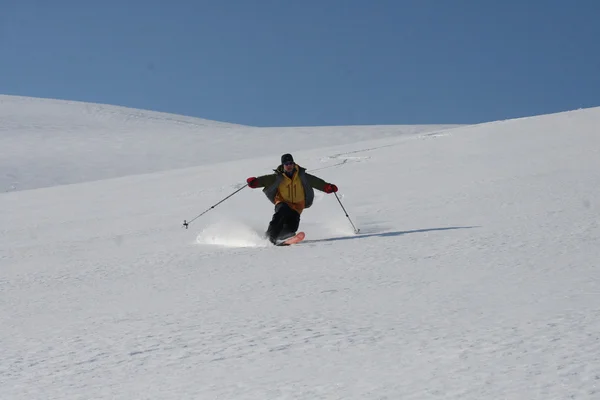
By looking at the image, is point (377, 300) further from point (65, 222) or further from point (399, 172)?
point (399, 172)

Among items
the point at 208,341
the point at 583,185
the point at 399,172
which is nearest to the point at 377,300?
the point at 208,341

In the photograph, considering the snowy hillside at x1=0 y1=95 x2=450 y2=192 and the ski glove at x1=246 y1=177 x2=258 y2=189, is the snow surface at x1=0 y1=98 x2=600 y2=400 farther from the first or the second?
the snowy hillside at x1=0 y1=95 x2=450 y2=192

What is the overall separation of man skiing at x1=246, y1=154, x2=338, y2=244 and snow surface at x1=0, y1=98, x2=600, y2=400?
423 millimetres

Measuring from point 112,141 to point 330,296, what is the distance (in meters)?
32.1

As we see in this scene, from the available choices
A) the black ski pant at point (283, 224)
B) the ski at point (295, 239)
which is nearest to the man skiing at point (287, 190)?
the black ski pant at point (283, 224)

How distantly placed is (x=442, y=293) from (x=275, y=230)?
3.87 meters

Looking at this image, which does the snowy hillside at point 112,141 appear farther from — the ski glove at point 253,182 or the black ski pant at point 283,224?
the black ski pant at point 283,224

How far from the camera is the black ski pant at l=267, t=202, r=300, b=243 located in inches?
321

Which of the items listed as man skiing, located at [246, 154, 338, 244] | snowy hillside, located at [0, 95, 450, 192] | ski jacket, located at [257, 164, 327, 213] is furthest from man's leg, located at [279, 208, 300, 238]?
snowy hillside, located at [0, 95, 450, 192]

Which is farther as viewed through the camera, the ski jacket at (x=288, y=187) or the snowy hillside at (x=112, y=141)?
the snowy hillside at (x=112, y=141)

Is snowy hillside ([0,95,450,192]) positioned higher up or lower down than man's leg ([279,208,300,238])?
higher up

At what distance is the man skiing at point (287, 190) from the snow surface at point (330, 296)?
16.6 inches

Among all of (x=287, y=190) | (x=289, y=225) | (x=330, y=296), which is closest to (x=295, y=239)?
(x=289, y=225)

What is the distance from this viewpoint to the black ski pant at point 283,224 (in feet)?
26.7
